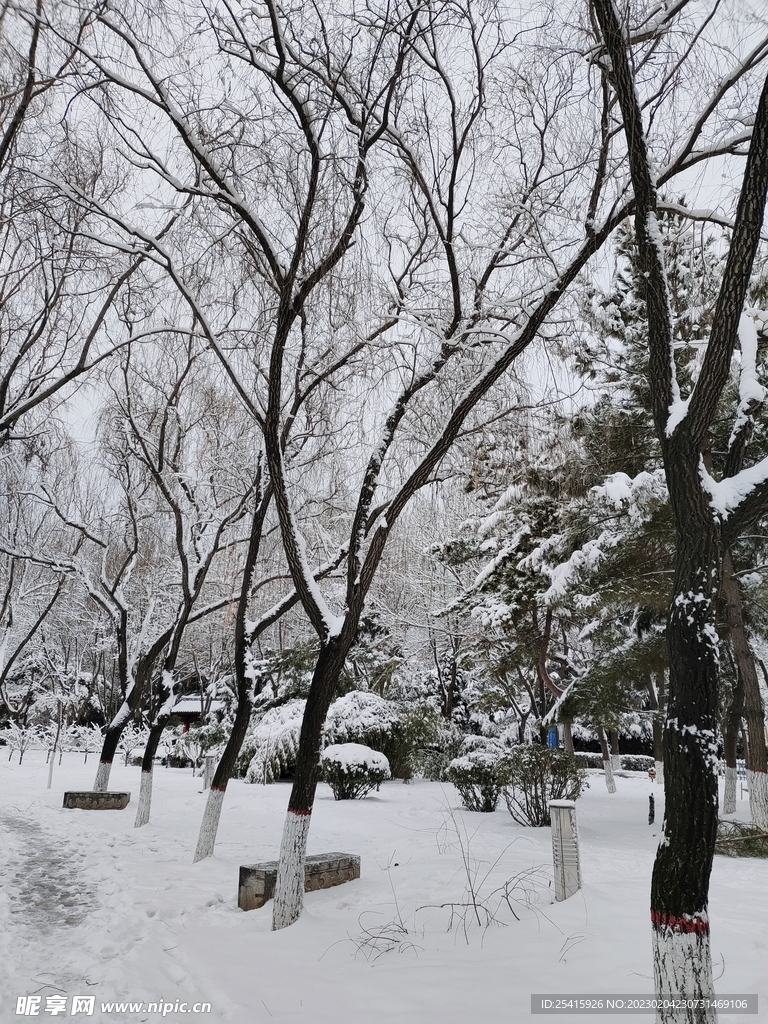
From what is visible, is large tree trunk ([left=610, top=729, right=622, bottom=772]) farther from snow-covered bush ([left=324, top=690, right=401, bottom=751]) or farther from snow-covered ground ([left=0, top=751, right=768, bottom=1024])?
Result: snow-covered ground ([left=0, top=751, right=768, bottom=1024])

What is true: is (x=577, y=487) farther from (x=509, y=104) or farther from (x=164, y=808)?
(x=164, y=808)

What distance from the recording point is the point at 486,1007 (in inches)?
134

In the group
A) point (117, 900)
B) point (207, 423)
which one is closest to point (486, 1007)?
point (117, 900)

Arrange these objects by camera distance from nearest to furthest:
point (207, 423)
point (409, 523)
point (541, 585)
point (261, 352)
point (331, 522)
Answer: point (261, 352) < point (409, 523) < point (331, 522) < point (207, 423) < point (541, 585)

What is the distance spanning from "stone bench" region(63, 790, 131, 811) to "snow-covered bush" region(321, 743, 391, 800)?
12.2ft

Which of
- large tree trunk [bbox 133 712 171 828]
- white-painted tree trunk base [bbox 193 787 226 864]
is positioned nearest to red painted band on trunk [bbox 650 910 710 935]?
white-painted tree trunk base [bbox 193 787 226 864]

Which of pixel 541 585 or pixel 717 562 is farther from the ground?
pixel 541 585

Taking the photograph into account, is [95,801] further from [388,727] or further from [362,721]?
[388,727]

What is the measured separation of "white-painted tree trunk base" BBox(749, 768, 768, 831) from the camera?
9.88 m

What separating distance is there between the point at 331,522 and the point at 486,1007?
5834 mm

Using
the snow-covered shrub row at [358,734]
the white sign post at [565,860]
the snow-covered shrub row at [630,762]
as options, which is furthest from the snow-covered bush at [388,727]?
the snow-covered shrub row at [630,762]

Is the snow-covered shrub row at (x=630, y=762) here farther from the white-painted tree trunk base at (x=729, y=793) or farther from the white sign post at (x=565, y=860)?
the white sign post at (x=565, y=860)

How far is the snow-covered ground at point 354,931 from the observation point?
11.6 feet

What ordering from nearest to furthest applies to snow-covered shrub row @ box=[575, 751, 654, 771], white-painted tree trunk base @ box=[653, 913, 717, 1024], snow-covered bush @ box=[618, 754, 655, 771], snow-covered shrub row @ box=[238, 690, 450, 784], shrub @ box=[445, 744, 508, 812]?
white-painted tree trunk base @ box=[653, 913, 717, 1024], shrub @ box=[445, 744, 508, 812], snow-covered shrub row @ box=[238, 690, 450, 784], snow-covered shrub row @ box=[575, 751, 654, 771], snow-covered bush @ box=[618, 754, 655, 771]
